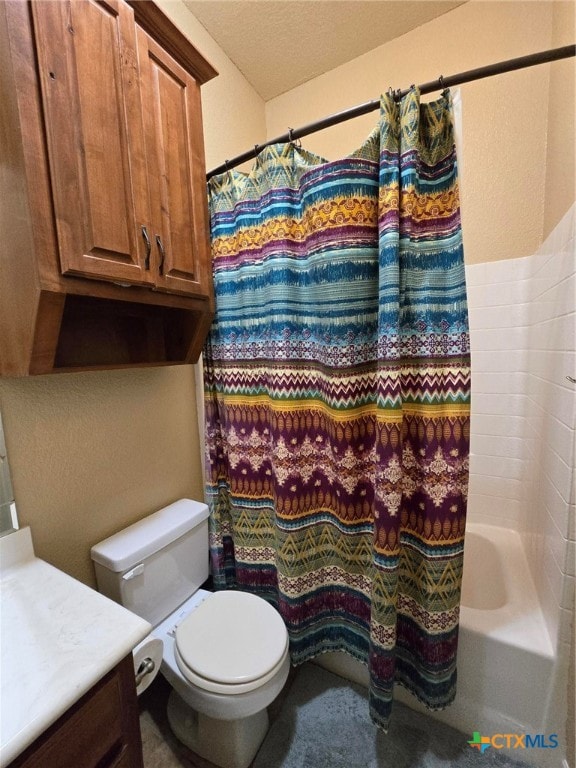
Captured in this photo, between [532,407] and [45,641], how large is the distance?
6.28ft

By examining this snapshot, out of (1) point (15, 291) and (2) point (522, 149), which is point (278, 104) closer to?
(2) point (522, 149)

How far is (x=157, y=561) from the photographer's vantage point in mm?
1173

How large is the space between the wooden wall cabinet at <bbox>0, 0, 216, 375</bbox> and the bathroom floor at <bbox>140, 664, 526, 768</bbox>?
1391 mm

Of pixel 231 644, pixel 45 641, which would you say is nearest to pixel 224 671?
pixel 231 644

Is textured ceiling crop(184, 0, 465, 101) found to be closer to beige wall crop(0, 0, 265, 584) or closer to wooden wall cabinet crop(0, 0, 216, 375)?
beige wall crop(0, 0, 265, 584)

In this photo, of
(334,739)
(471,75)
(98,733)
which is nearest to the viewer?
(98,733)

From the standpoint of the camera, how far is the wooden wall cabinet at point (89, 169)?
0.71 m

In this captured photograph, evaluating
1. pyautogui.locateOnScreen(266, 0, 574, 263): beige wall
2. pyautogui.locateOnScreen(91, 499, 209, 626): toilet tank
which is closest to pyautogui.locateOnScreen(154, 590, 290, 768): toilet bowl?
pyautogui.locateOnScreen(91, 499, 209, 626): toilet tank

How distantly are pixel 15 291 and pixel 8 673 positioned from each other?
81cm

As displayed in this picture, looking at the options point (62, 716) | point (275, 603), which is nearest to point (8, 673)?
point (62, 716)

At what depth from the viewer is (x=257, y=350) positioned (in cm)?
125

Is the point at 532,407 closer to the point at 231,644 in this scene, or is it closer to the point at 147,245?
the point at 231,644

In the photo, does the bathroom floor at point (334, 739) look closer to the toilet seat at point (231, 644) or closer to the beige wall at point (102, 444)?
the toilet seat at point (231, 644)

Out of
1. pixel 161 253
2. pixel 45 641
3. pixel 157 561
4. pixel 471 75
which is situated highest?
pixel 471 75
